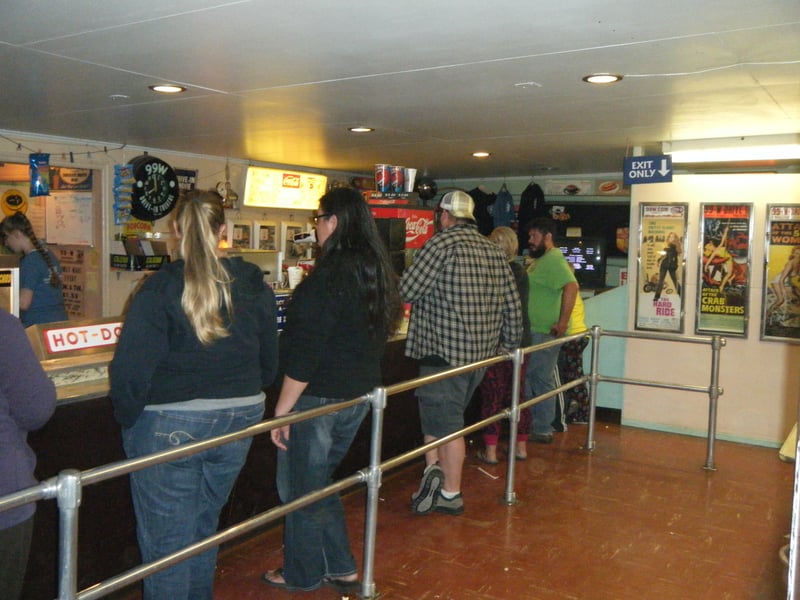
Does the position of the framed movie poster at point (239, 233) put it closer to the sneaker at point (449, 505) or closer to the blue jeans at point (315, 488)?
the sneaker at point (449, 505)

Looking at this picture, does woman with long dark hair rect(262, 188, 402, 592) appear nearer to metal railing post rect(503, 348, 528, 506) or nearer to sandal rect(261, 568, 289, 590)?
sandal rect(261, 568, 289, 590)

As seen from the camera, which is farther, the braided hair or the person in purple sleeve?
the braided hair

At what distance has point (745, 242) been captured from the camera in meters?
5.71

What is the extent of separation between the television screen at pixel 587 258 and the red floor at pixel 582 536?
4282 mm

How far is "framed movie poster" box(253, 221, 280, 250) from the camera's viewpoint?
361 inches

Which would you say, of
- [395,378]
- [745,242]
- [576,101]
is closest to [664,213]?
[745,242]

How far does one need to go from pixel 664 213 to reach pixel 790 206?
0.88 meters

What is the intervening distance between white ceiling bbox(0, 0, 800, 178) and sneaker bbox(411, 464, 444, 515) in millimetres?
2051

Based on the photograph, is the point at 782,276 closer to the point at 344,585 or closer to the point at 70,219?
the point at 344,585

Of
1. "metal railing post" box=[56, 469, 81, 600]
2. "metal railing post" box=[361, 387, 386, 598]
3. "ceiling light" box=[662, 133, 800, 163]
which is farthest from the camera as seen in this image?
"ceiling light" box=[662, 133, 800, 163]

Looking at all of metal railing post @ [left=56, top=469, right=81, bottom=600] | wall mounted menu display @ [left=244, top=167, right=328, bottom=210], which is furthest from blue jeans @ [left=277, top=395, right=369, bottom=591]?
wall mounted menu display @ [left=244, top=167, right=328, bottom=210]

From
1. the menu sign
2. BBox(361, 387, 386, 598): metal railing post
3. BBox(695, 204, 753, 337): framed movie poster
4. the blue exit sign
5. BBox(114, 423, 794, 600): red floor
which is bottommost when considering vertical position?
BBox(114, 423, 794, 600): red floor

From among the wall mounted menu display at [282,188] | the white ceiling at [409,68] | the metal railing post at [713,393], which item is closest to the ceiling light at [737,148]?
the white ceiling at [409,68]

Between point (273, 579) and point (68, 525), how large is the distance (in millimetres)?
1569
